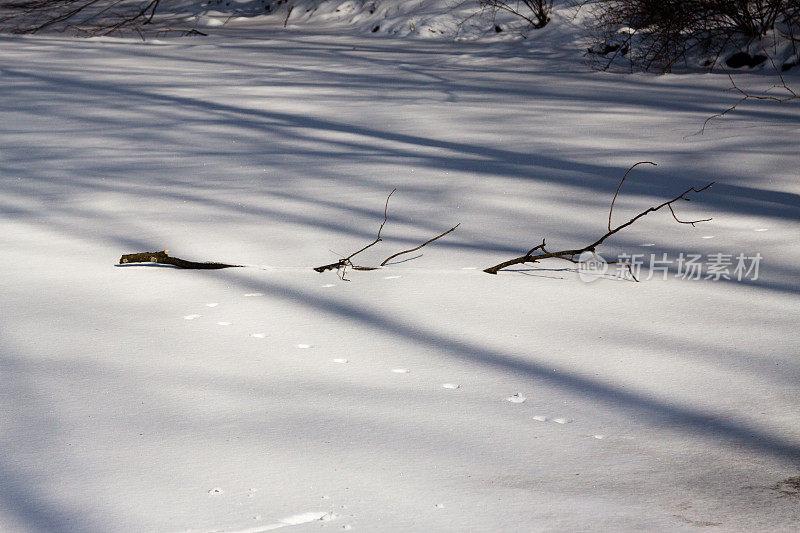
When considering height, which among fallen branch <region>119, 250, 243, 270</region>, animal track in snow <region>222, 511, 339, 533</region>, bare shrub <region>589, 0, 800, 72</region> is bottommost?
animal track in snow <region>222, 511, 339, 533</region>

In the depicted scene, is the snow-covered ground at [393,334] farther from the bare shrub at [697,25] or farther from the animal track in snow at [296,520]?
the bare shrub at [697,25]

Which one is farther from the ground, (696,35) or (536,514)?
(696,35)

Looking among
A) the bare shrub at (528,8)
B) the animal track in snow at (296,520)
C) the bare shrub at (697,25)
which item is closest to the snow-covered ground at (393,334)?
the animal track in snow at (296,520)

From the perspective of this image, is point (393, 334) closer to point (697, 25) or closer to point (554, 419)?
point (554, 419)

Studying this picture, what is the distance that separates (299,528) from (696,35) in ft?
26.1

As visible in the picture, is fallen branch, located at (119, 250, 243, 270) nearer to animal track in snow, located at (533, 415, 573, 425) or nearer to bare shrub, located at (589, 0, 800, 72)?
animal track in snow, located at (533, 415, 573, 425)

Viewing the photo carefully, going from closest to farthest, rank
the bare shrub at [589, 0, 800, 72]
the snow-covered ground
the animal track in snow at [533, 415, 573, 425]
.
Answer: the snow-covered ground
the animal track in snow at [533, 415, 573, 425]
the bare shrub at [589, 0, 800, 72]

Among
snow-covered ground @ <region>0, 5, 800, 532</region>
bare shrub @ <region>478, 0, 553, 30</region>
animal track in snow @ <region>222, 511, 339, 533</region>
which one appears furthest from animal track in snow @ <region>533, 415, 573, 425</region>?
bare shrub @ <region>478, 0, 553, 30</region>

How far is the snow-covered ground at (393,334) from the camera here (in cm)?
179

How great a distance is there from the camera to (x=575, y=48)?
1040cm

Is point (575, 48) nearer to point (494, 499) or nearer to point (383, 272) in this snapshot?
point (383, 272)

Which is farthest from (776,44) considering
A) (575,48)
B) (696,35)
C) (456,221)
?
(456,221)

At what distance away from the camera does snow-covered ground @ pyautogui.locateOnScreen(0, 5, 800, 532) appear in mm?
1794

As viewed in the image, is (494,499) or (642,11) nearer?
(494,499)
